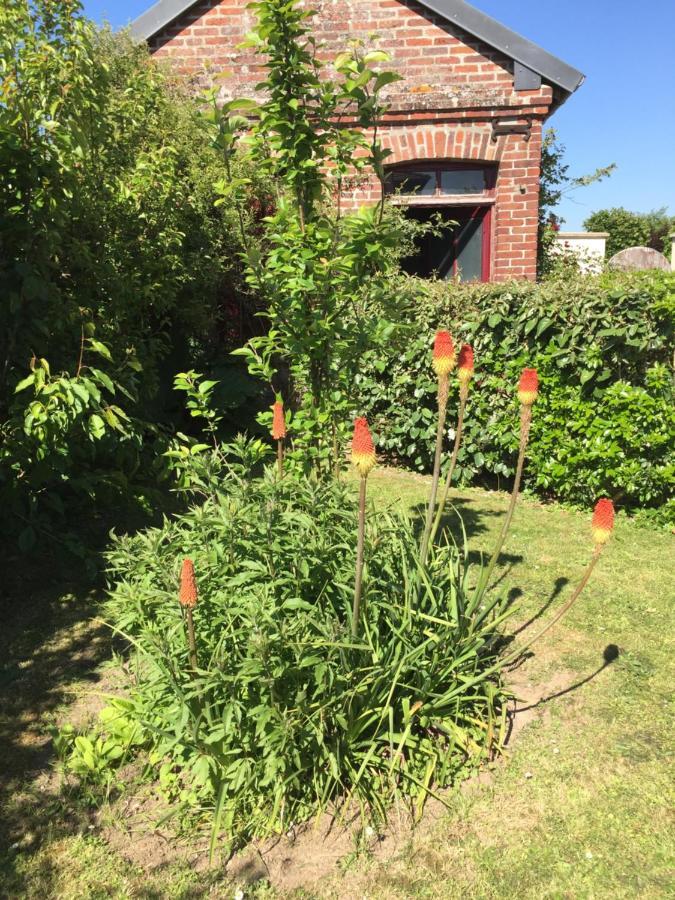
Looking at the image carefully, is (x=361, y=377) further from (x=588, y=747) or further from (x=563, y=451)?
(x=588, y=747)

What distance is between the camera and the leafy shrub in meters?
2.24

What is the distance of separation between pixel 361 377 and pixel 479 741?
4.49 metres

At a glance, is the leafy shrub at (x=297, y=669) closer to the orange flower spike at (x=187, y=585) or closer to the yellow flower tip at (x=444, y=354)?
the orange flower spike at (x=187, y=585)

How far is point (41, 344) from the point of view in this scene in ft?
11.8

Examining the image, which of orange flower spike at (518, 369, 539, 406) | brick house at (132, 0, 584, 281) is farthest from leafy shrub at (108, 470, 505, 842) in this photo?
brick house at (132, 0, 584, 281)

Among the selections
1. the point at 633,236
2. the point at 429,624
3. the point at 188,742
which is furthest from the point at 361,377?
the point at 633,236

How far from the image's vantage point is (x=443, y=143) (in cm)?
806

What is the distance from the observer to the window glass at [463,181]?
838cm

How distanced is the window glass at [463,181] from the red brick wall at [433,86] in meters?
0.32

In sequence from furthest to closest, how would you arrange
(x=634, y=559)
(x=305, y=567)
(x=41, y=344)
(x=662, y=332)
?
(x=662, y=332), (x=634, y=559), (x=41, y=344), (x=305, y=567)

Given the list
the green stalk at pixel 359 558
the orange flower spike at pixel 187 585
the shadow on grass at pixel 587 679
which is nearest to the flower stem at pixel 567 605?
the shadow on grass at pixel 587 679

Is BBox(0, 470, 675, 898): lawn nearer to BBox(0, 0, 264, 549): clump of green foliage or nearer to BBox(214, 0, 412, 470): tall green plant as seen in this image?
BBox(0, 0, 264, 549): clump of green foliage

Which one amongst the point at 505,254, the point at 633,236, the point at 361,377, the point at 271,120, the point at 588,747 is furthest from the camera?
the point at 633,236

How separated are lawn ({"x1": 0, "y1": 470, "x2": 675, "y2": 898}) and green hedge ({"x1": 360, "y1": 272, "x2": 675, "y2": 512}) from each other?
67.7 inches
